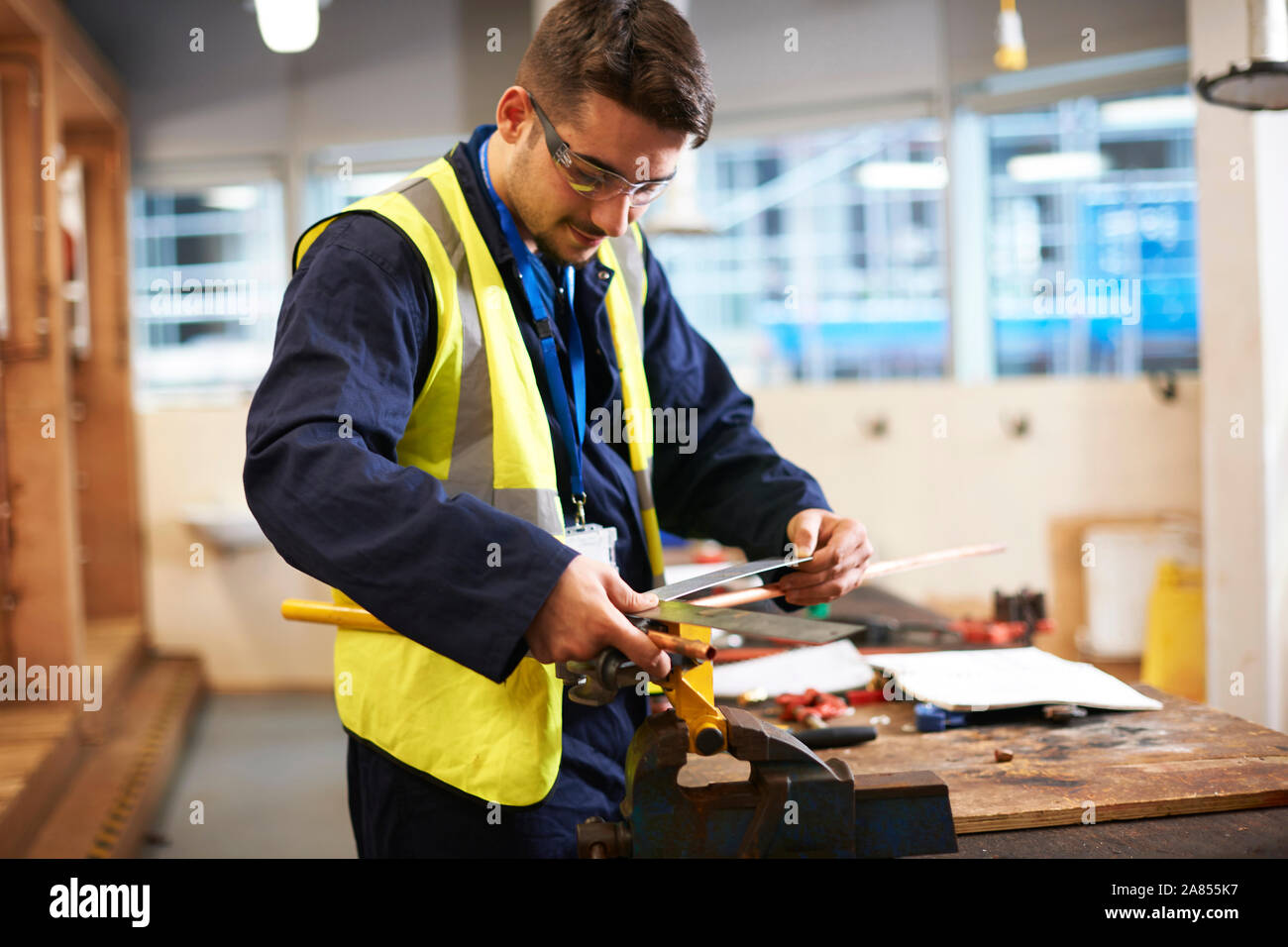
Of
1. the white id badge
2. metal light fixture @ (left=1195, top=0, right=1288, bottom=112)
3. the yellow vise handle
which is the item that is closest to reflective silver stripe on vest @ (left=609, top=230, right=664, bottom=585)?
the white id badge

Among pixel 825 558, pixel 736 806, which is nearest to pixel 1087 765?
pixel 825 558

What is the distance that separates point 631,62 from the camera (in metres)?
1.23

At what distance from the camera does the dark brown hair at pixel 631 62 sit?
4.03ft

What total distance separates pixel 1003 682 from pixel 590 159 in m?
1.03

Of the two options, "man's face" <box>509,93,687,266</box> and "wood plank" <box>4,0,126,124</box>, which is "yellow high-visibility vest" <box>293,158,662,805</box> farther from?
"wood plank" <box>4,0,126,124</box>

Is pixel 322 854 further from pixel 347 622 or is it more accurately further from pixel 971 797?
pixel 971 797

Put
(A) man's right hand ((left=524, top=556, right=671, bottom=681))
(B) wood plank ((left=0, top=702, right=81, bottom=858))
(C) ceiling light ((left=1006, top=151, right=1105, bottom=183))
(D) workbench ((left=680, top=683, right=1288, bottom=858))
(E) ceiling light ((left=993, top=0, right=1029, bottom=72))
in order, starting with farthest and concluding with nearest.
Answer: (C) ceiling light ((left=1006, top=151, right=1105, bottom=183))
(E) ceiling light ((left=993, top=0, right=1029, bottom=72))
(B) wood plank ((left=0, top=702, right=81, bottom=858))
(D) workbench ((left=680, top=683, right=1288, bottom=858))
(A) man's right hand ((left=524, top=556, right=671, bottom=681))

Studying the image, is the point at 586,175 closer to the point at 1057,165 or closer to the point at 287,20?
the point at 287,20

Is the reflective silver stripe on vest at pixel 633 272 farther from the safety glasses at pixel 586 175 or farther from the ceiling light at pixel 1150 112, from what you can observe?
the ceiling light at pixel 1150 112

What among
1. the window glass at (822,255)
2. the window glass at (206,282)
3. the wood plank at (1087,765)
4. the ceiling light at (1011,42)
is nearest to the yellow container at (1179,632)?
the window glass at (822,255)

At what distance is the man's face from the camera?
1263 millimetres

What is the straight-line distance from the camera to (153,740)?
14.3 feet

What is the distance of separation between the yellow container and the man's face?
145 inches
